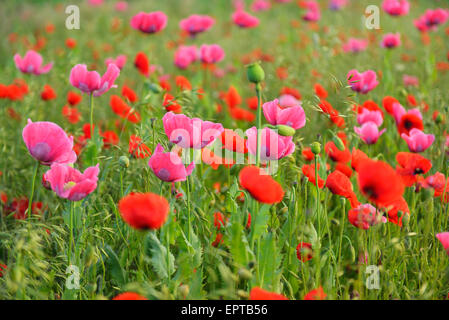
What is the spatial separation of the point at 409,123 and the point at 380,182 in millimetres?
721

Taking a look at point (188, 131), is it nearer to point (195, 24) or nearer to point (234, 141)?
point (234, 141)

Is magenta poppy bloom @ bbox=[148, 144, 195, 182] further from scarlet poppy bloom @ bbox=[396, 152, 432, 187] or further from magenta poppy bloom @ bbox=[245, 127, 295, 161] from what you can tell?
scarlet poppy bloom @ bbox=[396, 152, 432, 187]

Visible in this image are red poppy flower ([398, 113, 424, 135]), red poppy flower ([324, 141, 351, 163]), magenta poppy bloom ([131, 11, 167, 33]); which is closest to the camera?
red poppy flower ([324, 141, 351, 163])

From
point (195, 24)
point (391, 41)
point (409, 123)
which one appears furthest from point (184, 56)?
point (409, 123)

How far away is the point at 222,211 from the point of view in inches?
50.1

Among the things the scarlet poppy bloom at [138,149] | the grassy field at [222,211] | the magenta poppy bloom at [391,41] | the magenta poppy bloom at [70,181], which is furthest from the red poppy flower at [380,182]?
the magenta poppy bloom at [391,41]

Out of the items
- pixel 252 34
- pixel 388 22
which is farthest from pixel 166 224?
pixel 388 22

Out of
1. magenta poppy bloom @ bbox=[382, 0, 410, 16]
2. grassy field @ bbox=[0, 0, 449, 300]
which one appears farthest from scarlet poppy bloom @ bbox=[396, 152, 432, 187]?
magenta poppy bloom @ bbox=[382, 0, 410, 16]

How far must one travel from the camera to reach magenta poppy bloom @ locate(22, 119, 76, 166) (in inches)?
41.0

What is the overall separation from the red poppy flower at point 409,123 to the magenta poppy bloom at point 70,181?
3.07ft

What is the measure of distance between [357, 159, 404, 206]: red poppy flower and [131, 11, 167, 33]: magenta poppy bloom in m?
1.49

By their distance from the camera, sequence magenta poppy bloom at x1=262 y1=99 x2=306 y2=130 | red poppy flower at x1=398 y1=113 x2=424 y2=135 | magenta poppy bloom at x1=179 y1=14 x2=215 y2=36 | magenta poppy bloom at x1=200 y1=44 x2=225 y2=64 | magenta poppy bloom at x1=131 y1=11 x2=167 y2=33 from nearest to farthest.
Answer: magenta poppy bloom at x1=262 y1=99 x2=306 y2=130
red poppy flower at x1=398 y1=113 x2=424 y2=135
magenta poppy bloom at x1=131 y1=11 x2=167 y2=33
magenta poppy bloom at x1=200 y1=44 x2=225 y2=64
magenta poppy bloom at x1=179 y1=14 x2=215 y2=36

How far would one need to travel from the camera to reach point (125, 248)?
1.20 meters

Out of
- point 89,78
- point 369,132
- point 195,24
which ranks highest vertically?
point 195,24
